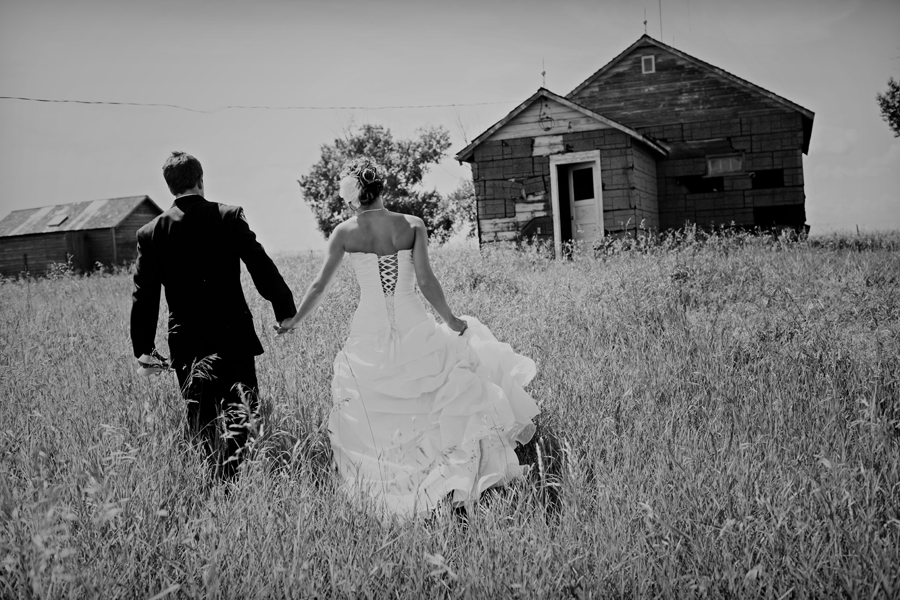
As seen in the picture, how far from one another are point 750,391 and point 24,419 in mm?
4768

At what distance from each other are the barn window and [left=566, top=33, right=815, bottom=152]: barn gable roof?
1839 millimetres

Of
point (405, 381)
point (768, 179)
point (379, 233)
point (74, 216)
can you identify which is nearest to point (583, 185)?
point (768, 179)

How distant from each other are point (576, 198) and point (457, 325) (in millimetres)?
15444

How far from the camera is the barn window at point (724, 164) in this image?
1870 cm

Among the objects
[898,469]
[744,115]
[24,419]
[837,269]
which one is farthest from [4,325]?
[744,115]

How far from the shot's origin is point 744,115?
60.7 ft

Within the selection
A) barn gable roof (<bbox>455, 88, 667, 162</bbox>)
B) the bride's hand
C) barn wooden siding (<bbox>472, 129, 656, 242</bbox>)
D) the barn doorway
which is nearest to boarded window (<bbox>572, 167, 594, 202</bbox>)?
the barn doorway

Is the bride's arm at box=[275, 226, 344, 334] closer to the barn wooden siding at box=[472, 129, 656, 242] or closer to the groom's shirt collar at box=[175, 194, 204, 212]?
the groom's shirt collar at box=[175, 194, 204, 212]

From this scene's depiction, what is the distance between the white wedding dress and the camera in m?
3.37

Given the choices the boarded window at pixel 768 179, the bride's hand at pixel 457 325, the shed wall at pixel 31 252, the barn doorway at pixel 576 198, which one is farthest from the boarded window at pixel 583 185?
the shed wall at pixel 31 252

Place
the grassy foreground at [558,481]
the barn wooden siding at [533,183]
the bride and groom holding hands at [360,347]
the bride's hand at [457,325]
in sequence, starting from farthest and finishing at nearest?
the barn wooden siding at [533,183] → the bride's hand at [457,325] → the bride and groom holding hands at [360,347] → the grassy foreground at [558,481]

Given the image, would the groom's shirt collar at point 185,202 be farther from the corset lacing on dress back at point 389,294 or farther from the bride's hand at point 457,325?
the bride's hand at point 457,325

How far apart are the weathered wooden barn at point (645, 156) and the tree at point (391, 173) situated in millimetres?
21842

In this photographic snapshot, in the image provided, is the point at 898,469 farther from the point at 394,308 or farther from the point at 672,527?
the point at 394,308
